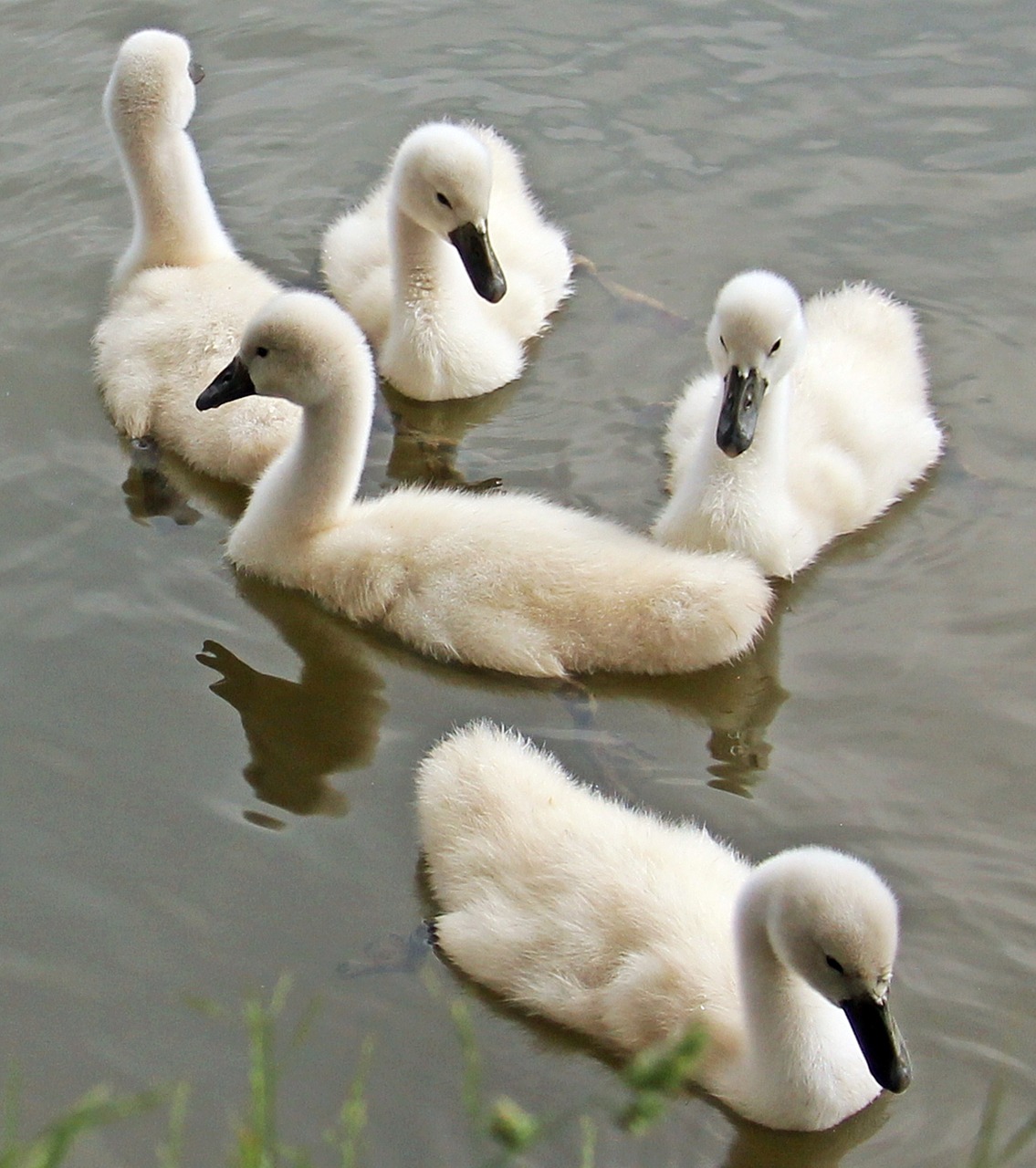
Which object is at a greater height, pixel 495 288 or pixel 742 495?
pixel 495 288

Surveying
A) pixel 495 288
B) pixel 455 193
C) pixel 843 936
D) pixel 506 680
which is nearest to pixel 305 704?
pixel 506 680

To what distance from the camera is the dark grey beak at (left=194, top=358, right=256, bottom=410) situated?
4812 mm

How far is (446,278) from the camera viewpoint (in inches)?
214

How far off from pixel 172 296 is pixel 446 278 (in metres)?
0.84

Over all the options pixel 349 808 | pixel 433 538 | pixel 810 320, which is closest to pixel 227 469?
pixel 433 538

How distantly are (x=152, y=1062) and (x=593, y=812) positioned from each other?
1.02 metres

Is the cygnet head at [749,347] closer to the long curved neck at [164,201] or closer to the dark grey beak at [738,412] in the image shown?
the dark grey beak at [738,412]

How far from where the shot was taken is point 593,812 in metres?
3.76

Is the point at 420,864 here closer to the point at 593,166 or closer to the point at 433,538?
the point at 433,538

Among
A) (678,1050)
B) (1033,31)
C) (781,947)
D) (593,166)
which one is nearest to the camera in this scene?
(678,1050)

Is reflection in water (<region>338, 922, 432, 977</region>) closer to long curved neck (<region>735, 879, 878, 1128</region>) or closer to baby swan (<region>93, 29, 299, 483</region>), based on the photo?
long curved neck (<region>735, 879, 878, 1128</region>)

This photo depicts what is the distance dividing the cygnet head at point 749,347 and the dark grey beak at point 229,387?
1.26 meters

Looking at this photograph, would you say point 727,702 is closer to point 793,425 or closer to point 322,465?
point 793,425

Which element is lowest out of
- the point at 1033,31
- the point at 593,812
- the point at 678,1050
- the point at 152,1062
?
the point at 152,1062
